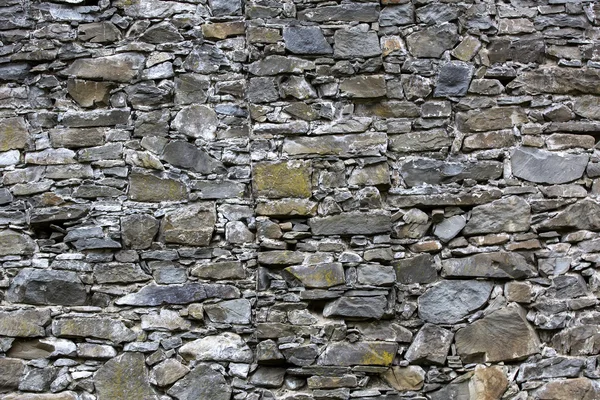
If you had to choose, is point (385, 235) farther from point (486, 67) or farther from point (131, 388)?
Answer: point (131, 388)

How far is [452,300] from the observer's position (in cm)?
309

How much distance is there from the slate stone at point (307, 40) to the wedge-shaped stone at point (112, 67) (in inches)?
31.7

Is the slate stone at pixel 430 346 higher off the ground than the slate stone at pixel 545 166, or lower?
lower

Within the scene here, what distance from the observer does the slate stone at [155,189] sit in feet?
10.9

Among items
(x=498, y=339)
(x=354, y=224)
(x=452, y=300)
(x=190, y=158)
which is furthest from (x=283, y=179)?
(x=498, y=339)

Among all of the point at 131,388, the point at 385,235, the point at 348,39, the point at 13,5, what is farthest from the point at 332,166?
the point at 13,5

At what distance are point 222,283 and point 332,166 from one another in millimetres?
788

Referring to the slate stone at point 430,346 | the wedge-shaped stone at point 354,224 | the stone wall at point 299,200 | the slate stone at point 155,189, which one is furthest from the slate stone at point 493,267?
the slate stone at point 155,189

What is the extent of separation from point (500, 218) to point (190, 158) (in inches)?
61.9

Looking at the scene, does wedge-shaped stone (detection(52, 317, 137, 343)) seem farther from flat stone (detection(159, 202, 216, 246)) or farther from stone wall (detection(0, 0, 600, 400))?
flat stone (detection(159, 202, 216, 246))

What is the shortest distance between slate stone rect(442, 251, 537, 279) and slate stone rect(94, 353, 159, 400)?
1.52 m

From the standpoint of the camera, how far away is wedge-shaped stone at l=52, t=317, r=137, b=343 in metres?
3.17

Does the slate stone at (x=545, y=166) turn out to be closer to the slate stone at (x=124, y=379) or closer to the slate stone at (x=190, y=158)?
the slate stone at (x=190, y=158)

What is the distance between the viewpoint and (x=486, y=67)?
332 cm
